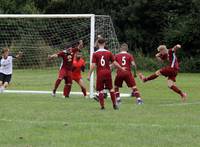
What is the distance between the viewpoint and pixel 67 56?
2145 centimetres

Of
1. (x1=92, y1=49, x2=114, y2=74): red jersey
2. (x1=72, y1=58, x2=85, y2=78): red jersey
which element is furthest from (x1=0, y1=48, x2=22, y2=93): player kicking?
(x1=92, y1=49, x2=114, y2=74): red jersey

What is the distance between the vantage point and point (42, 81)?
3588cm

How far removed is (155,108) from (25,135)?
257 inches

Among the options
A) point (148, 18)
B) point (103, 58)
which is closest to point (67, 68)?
point (103, 58)

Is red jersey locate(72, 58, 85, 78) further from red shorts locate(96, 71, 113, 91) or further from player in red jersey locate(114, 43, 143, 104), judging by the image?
red shorts locate(96, 71, 113, 91)

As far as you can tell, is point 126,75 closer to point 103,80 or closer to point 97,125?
point 103,80

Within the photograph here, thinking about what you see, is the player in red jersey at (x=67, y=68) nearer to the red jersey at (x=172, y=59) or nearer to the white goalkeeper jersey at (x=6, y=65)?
the white goalkeeper jersey at (x=6, y=65)

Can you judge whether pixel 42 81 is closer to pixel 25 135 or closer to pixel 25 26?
pixel 25 26

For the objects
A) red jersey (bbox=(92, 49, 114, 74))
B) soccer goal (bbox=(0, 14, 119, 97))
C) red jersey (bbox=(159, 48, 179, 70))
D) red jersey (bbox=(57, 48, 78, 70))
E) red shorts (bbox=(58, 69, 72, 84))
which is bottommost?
soccer goal (bbox=(0, 14, 119, 97))

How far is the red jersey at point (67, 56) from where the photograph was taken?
2134cm

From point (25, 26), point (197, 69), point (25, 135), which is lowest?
point (197, 69)

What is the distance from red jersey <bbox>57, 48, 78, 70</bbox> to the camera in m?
21.3

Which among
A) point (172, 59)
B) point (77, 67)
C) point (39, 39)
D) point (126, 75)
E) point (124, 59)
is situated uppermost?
point (124, 59)

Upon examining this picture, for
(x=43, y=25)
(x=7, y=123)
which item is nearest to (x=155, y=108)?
(x=7, y=123)
